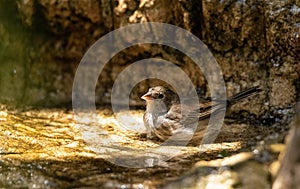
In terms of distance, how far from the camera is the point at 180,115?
19.3 ft

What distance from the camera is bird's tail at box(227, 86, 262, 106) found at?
5.75m

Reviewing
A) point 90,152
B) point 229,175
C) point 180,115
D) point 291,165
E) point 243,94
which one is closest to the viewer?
point 291,165

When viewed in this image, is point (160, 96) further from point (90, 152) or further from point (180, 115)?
point (90, 152)

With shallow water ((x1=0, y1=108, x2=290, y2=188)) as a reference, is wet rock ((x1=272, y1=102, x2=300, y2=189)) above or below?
above

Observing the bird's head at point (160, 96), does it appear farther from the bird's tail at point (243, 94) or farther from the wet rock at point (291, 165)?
the wet rock at point (291, 165)

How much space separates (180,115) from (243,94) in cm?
74

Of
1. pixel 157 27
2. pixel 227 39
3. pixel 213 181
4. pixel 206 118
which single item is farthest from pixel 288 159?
pixel 157 27

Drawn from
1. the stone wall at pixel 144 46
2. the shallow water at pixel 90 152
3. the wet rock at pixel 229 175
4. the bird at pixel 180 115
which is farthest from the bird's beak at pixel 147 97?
the wet rock at pixel 229 175

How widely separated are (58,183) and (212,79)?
9.05ft

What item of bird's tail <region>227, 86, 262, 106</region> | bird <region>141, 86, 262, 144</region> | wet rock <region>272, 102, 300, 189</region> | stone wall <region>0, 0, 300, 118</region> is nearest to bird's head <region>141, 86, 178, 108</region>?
bird <region>141, 86, 262, 144</region>

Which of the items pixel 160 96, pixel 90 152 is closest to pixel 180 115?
pixel 160 96

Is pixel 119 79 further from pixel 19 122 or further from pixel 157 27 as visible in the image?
pixel 19 122

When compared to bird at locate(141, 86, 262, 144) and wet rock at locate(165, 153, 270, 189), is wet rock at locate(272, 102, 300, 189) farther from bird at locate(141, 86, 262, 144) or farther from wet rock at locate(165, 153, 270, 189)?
bird at locate(141, 86, 262, 144)

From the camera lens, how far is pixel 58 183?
4.23 meters
